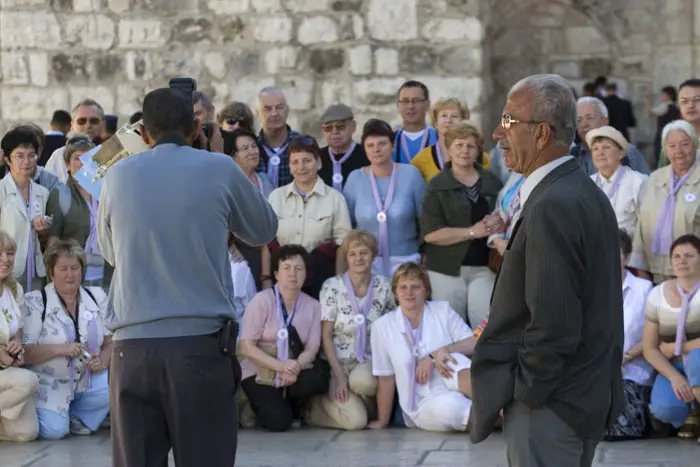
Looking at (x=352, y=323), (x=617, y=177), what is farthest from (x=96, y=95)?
(x=617, y=177)

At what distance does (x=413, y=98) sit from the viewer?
891 cm

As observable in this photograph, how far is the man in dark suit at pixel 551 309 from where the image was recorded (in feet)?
11.6

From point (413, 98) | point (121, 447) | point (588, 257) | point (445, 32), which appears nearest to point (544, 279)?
point (588, 257)

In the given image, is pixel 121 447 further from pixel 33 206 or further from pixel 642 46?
pixel 642 46

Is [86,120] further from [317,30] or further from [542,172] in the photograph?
[542,172]

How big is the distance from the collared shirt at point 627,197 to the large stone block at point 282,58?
3.28 meters

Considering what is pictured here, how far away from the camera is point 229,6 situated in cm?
1071

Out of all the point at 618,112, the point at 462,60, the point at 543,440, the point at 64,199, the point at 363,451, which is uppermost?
the point at 462,60

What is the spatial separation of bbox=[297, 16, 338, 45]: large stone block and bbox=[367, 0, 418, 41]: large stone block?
284 mm

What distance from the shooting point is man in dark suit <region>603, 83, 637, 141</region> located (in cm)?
1316

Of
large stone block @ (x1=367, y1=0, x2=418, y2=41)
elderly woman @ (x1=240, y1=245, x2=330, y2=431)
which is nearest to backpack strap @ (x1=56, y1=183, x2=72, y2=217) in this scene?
elderly woman @ (x1=240, y1=245, x2=330, y2=431)

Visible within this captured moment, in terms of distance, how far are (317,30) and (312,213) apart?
8.88ft

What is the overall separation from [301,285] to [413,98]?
1577 millimetres

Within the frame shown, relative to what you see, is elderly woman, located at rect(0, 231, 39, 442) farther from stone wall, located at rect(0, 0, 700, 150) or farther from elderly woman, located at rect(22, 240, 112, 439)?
stone wall, located at rect(0, 0, 700, 150)
